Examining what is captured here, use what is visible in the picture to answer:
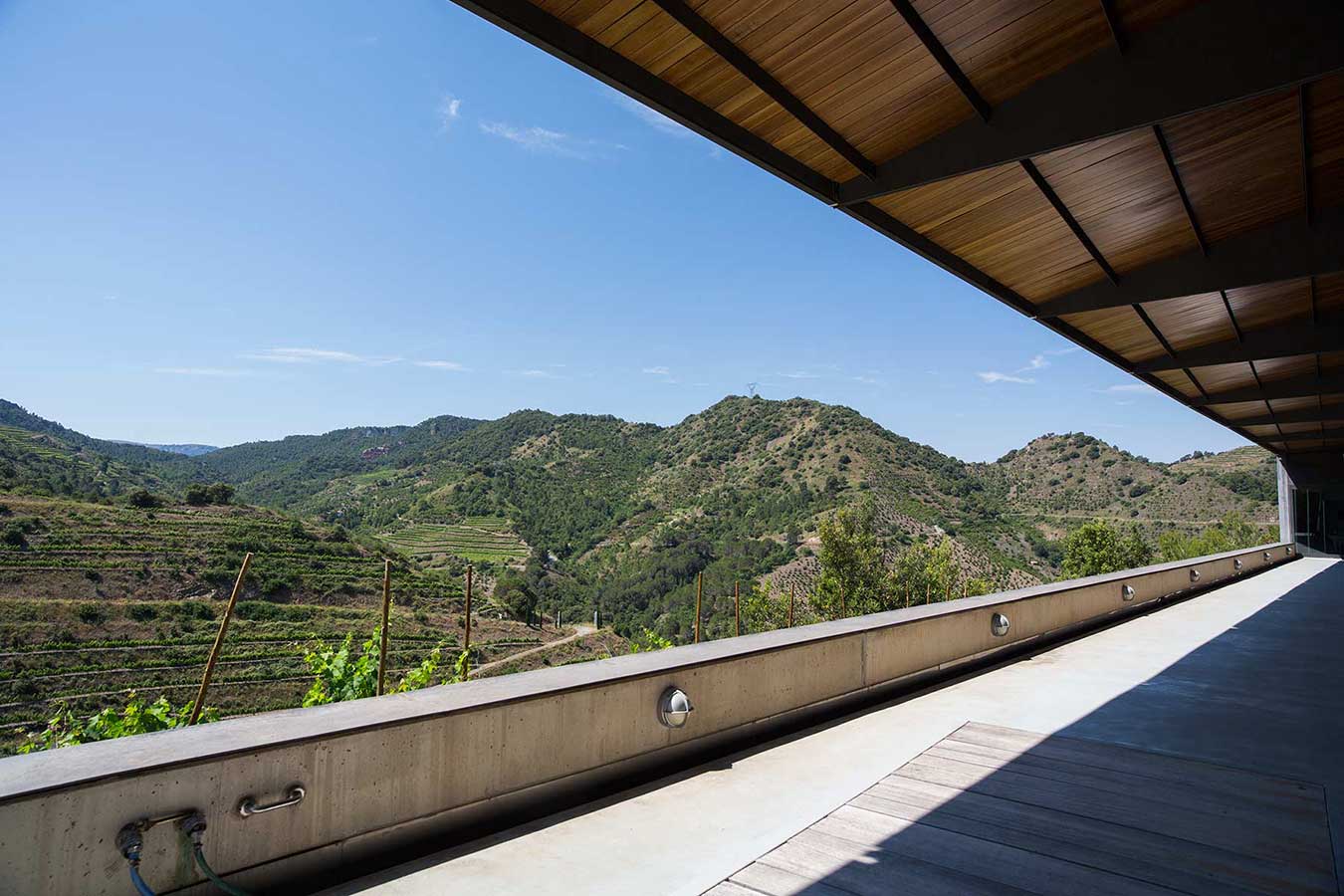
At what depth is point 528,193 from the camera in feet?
108

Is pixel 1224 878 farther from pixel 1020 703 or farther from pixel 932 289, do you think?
pixel 932 289

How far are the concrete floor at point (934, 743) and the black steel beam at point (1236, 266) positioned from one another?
3.61m

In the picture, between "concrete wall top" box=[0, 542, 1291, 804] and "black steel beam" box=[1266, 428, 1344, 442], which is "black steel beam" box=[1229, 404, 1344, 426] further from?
"concrete wall top" box=[0, 542, 1291, 804]

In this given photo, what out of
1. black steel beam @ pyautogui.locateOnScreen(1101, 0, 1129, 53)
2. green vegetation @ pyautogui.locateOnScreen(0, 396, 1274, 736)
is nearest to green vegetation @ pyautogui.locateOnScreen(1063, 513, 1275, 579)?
green vegetation @ pyautogui.locateOnScreen(0, 396, 1274, 736)

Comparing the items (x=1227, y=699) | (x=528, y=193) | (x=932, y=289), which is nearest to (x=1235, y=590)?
(x=1227, y=699)

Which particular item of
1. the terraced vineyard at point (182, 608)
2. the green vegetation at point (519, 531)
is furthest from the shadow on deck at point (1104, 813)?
the terraced vineyard at point (182, 608)

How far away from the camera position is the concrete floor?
2.66 m

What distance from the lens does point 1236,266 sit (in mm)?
7297

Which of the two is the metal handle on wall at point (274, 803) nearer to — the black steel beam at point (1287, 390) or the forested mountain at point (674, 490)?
the black steel beam at point (1287, 390)

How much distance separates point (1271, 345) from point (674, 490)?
68.9 m

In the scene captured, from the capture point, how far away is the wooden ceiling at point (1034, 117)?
12.7 feet

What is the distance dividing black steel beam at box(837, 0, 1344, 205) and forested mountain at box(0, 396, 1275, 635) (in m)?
46.7

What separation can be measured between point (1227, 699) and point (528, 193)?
3209 centimetres

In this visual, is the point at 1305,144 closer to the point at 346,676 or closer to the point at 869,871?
the point at 869,871
